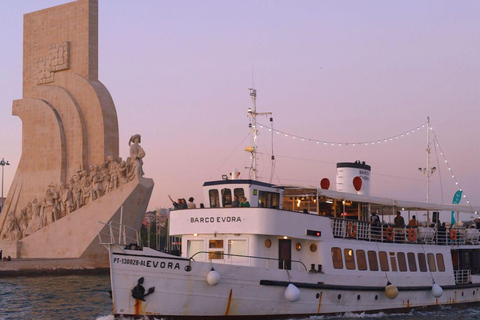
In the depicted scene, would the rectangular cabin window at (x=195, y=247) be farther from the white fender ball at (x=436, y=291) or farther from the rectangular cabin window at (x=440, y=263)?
the rectangular cabin window at (x=440, y=263)

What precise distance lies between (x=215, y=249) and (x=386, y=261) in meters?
5.75

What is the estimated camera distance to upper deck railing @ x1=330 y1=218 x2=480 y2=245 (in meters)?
20.2

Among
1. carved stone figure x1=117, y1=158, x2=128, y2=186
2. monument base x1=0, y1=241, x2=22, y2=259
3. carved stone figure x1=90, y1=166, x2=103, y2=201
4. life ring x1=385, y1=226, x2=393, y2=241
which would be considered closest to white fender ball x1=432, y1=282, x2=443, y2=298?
life ring x1=385, y1=226, x2=393, y2=241

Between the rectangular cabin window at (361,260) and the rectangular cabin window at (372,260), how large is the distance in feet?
0.78

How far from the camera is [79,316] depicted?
20828 mm

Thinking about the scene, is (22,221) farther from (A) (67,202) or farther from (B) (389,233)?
(B) (389,233)

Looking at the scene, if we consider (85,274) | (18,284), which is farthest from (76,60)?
(18,284)

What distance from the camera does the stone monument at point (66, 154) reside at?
130 ft

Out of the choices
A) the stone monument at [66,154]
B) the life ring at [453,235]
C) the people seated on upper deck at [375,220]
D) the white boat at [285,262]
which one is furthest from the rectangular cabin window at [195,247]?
the stone monument at [66,154]

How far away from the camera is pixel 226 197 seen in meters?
19.2

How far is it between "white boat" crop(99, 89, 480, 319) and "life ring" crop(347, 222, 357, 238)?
0.03m

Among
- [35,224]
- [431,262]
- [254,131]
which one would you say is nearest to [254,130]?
[254,131]

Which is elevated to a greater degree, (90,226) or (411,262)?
(90,226)

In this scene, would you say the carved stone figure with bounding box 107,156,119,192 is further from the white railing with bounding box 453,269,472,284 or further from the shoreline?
the white railing with bounding box 453,269,472,284
